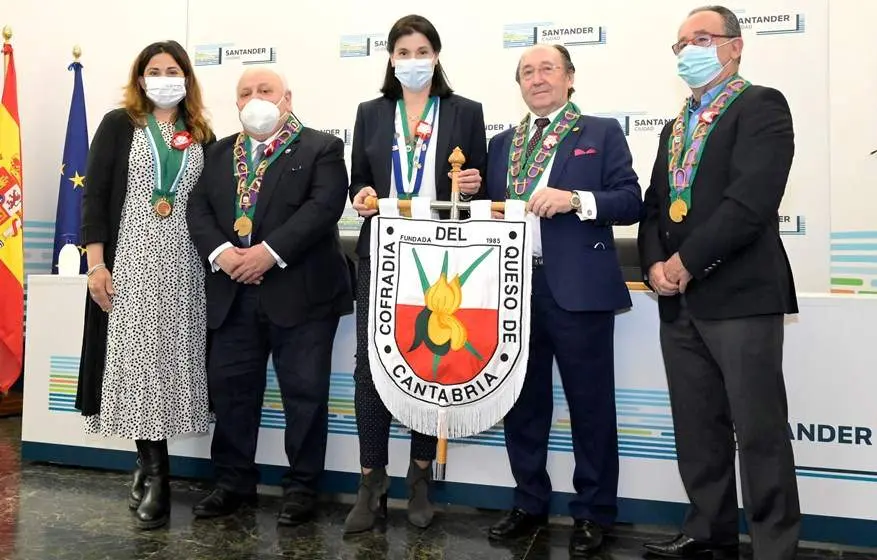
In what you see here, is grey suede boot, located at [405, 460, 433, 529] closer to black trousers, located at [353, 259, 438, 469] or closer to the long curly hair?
black trousers, located at [353, 259, 438, 469]

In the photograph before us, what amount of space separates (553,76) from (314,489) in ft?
5.56

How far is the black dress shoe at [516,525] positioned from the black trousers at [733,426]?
20.8 inches

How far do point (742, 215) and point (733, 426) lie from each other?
71 cm

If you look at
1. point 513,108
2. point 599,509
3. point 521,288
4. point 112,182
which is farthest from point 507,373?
point 513,108

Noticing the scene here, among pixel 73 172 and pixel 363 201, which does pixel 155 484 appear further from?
pixel 73 172

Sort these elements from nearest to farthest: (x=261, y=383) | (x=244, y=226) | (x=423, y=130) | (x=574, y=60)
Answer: (x=423, y=130)
(x=244, y=226)
(x=261, y=383)
(x=574, y=60)

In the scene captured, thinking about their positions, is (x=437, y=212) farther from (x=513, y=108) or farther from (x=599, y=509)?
(x=513, y=108)

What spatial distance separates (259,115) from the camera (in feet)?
8.80

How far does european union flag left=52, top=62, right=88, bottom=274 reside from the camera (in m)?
4.98

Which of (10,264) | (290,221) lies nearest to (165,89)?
(290,221)

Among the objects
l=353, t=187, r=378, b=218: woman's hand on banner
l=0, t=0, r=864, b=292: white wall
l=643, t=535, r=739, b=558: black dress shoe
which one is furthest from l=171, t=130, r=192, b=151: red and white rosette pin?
l=0, t=0, r=864, b=292: white wall

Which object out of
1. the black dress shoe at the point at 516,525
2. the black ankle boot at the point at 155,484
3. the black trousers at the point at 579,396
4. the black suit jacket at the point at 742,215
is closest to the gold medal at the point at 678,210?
the black suit jacket at the point at 742,215

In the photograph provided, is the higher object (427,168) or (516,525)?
(427,168)

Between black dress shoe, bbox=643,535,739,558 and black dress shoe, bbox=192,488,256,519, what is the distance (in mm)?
1515
